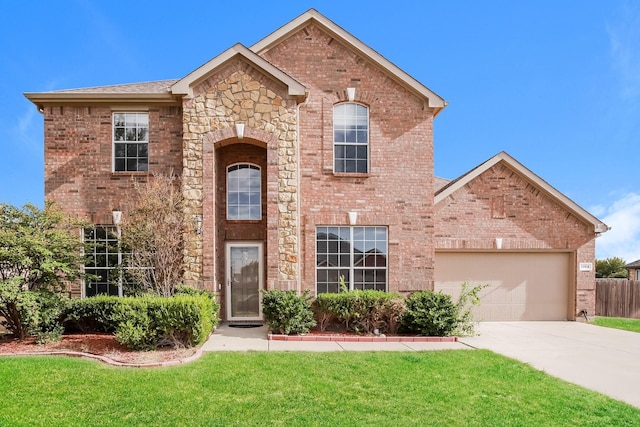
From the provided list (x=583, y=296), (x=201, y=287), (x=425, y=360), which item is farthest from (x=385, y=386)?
(x=583, y=296)

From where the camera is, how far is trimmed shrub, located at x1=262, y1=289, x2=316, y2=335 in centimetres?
955

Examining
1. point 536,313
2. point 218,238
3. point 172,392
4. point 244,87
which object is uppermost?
point 244,87

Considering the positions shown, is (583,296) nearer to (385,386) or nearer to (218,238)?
(385,386)

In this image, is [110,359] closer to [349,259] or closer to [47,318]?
[47,318]

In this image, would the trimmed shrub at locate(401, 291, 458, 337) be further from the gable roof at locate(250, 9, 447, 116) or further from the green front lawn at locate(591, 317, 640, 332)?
the green front lawn at locate(591, 317, 640, 332)

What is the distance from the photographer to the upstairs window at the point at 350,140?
A: 456 inches

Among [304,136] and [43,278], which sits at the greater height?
[304,136]

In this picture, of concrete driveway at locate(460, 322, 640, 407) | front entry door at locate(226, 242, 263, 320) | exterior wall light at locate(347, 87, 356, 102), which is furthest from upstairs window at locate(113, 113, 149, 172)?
concrete driveway at locate(460, 322, 640, 407)

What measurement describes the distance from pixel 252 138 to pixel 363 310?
530 centimetres

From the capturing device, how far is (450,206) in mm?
12766

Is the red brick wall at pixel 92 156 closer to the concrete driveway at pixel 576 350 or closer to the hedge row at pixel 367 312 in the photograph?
the hedge row at pixel 367 312

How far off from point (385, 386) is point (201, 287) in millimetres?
5831

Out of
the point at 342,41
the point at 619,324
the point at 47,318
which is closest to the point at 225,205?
the point at 47,318

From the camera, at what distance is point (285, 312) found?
9531mm
